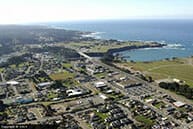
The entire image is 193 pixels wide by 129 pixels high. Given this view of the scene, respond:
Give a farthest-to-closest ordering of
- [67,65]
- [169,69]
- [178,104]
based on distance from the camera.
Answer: [67,65] < [169,69] < [178,104]

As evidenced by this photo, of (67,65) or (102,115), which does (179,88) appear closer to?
(102,115)

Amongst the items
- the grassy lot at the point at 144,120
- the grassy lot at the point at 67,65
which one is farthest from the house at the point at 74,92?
the grassy lot at the point at 67,65

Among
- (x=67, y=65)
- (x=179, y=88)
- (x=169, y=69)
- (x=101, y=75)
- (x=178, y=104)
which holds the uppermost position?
(x=179, y=88)

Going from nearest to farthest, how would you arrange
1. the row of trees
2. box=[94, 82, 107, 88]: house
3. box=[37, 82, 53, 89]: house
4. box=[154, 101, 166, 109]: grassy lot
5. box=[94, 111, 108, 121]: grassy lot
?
box=[94, 111, 108, 121]: grassy lot
box=[154, 101, 166, 109]: grassy lot
the row of trees
box=[94, 82, 107, 88]: house
box=[37, 82, 53, 89]: house

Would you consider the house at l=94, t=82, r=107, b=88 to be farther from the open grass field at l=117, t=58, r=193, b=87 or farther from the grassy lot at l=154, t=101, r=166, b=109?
the grassy lot at l=154, t=101, r=166, b=109

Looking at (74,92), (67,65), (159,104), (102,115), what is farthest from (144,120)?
(67,65)

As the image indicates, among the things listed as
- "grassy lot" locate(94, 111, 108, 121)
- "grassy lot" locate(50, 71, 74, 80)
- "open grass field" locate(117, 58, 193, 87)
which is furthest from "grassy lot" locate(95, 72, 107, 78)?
"grassy lot" locate(94, 111, 108, 121)

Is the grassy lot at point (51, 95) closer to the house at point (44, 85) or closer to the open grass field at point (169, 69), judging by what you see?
the house at point (44, 85)
